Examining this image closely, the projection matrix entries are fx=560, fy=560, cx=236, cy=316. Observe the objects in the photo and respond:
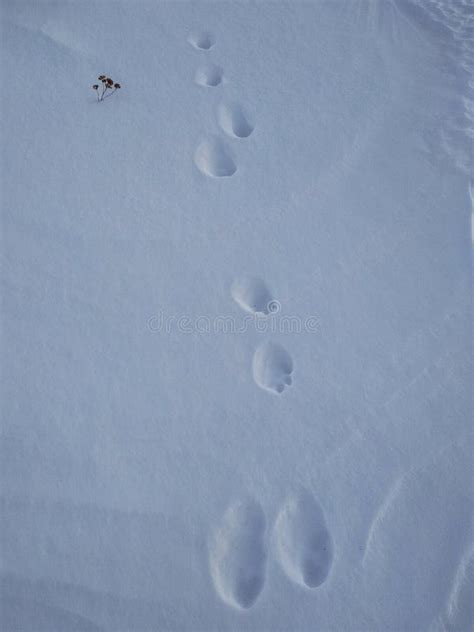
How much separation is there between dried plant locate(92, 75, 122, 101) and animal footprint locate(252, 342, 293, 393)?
1.09m

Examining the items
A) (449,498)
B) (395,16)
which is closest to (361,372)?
(449,498)

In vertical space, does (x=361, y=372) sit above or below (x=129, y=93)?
below

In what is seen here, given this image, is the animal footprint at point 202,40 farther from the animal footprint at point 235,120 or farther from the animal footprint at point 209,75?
the animal footprint at point 235,120

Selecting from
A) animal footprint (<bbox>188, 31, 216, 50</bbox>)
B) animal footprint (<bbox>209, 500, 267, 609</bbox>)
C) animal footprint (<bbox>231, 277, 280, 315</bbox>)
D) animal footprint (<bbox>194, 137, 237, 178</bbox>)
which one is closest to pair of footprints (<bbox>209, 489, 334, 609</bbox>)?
animal footprint (<bbox>209, 500, 267, 609</bbox>)

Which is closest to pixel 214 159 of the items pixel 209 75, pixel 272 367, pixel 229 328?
pixel 209 75

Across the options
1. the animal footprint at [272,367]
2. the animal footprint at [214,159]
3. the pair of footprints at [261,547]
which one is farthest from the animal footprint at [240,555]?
the animal footprint at [214,159]

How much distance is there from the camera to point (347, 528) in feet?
4.35

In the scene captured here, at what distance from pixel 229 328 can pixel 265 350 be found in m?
0.12

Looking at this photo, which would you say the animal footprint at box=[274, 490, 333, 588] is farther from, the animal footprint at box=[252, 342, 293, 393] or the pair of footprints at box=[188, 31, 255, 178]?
the pair of footprints at box=[188, 31, 255, 178]

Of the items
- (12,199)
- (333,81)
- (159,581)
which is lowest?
(159,581)

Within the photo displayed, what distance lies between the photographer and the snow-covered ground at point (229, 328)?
4.13 ft

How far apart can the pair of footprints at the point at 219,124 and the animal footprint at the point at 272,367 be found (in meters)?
0.63

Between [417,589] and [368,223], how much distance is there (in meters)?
1.05

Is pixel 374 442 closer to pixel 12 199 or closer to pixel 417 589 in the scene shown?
pixel 417 589
